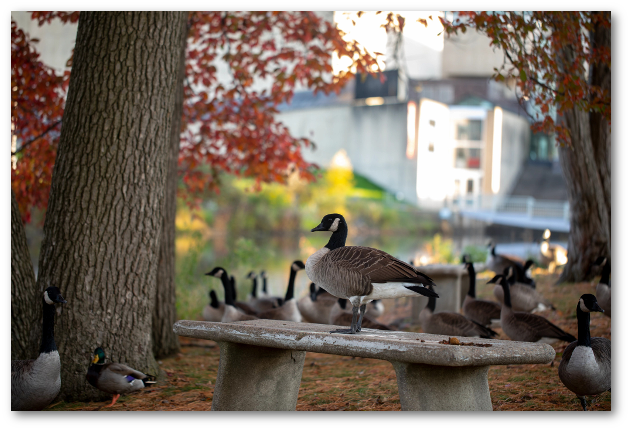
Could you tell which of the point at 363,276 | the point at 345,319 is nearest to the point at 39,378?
the point at 363,276

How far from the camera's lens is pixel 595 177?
31.7 feet

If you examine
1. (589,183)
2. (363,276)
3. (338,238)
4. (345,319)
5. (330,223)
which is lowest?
(345,319)

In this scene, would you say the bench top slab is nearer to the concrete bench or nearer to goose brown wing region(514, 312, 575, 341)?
the concrete bench

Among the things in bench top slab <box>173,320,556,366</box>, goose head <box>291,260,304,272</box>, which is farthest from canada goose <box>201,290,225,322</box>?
bench top slab <box>173,320,556,366</box>

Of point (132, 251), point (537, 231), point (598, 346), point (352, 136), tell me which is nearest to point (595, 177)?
point (598, 346)

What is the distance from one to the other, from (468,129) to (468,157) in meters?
2.42

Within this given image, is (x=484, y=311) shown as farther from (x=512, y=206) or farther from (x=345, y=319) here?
(x=512, y=206)

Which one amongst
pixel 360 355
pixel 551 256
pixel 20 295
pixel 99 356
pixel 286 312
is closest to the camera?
pixel 360 355

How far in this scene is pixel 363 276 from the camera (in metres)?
3.97

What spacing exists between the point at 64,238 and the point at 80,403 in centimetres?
154

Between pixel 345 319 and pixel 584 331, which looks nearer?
pixel 584 331

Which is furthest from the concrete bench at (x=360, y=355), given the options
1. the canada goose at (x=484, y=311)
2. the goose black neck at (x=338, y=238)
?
the canada goose at (x=484, y=311)
